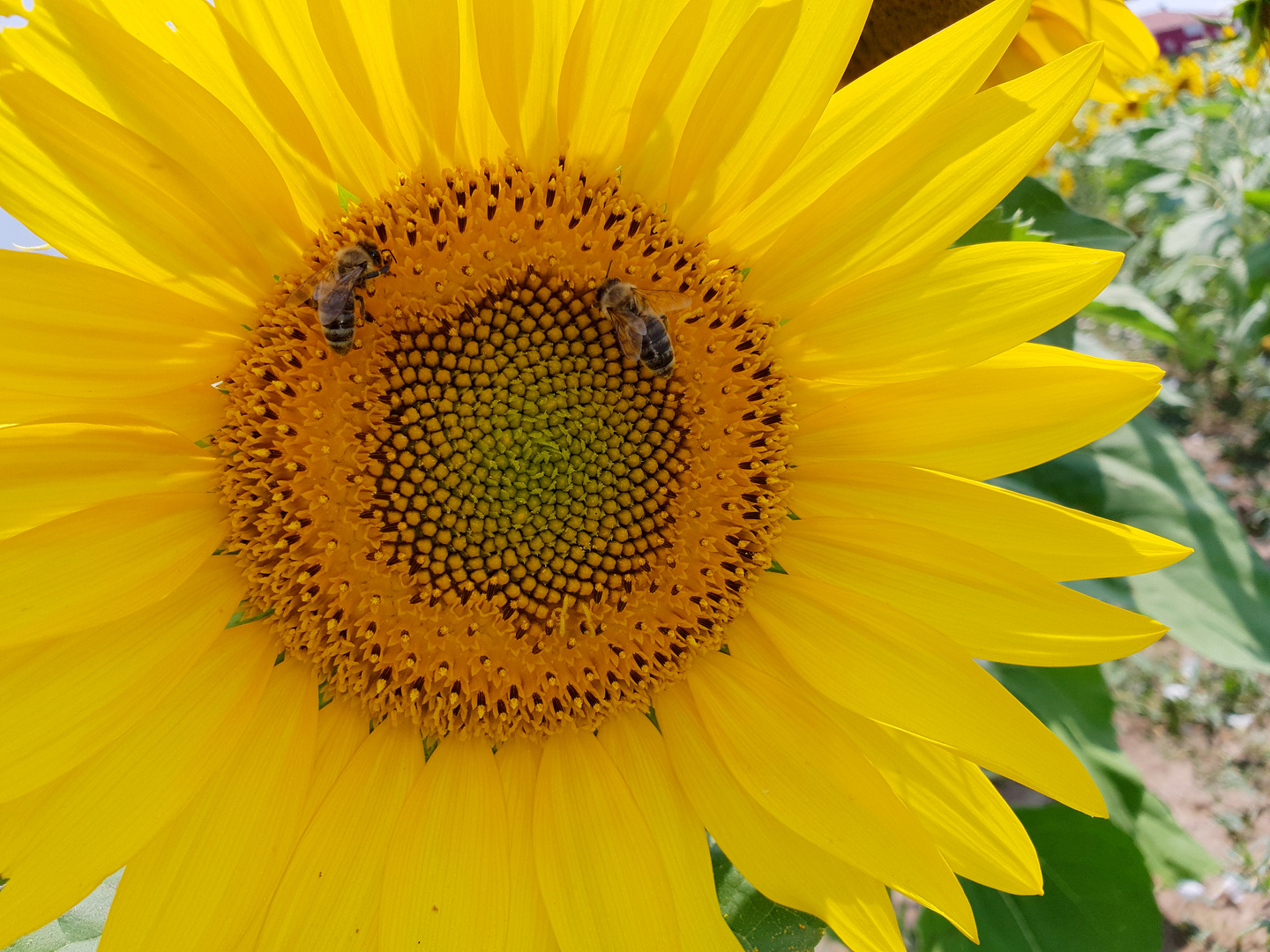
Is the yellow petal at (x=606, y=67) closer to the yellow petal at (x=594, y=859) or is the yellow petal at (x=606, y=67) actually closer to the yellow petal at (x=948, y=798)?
the yellow petal at (x=948, y=798)

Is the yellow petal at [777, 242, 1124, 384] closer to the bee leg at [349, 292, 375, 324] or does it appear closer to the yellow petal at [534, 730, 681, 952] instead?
the bee leg at [349, 292, 375, 324]

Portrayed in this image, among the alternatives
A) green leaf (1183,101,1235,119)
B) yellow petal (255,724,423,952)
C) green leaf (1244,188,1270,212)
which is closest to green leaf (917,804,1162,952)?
yellow petal (255,724,423,952)

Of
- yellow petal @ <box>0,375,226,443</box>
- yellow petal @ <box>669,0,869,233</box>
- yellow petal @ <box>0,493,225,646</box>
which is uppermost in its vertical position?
yellow petal @ <box>669,0,869,233</box>

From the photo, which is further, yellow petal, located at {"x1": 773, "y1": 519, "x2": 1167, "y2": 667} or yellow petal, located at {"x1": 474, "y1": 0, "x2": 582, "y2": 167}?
yellow petal, located at {"x1": 773, "y1": 519, "x2": 1167, "y2": 667}

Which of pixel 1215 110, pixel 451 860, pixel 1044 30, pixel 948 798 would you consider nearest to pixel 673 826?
pixel 451 860

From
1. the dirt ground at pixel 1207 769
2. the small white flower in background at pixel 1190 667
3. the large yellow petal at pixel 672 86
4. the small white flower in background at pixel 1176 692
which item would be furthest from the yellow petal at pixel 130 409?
the small white flower in background at pixel 1190 667

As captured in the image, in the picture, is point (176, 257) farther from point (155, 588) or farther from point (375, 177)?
point (155, 588)

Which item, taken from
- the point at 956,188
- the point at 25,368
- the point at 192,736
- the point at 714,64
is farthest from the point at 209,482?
the point at 956,188
